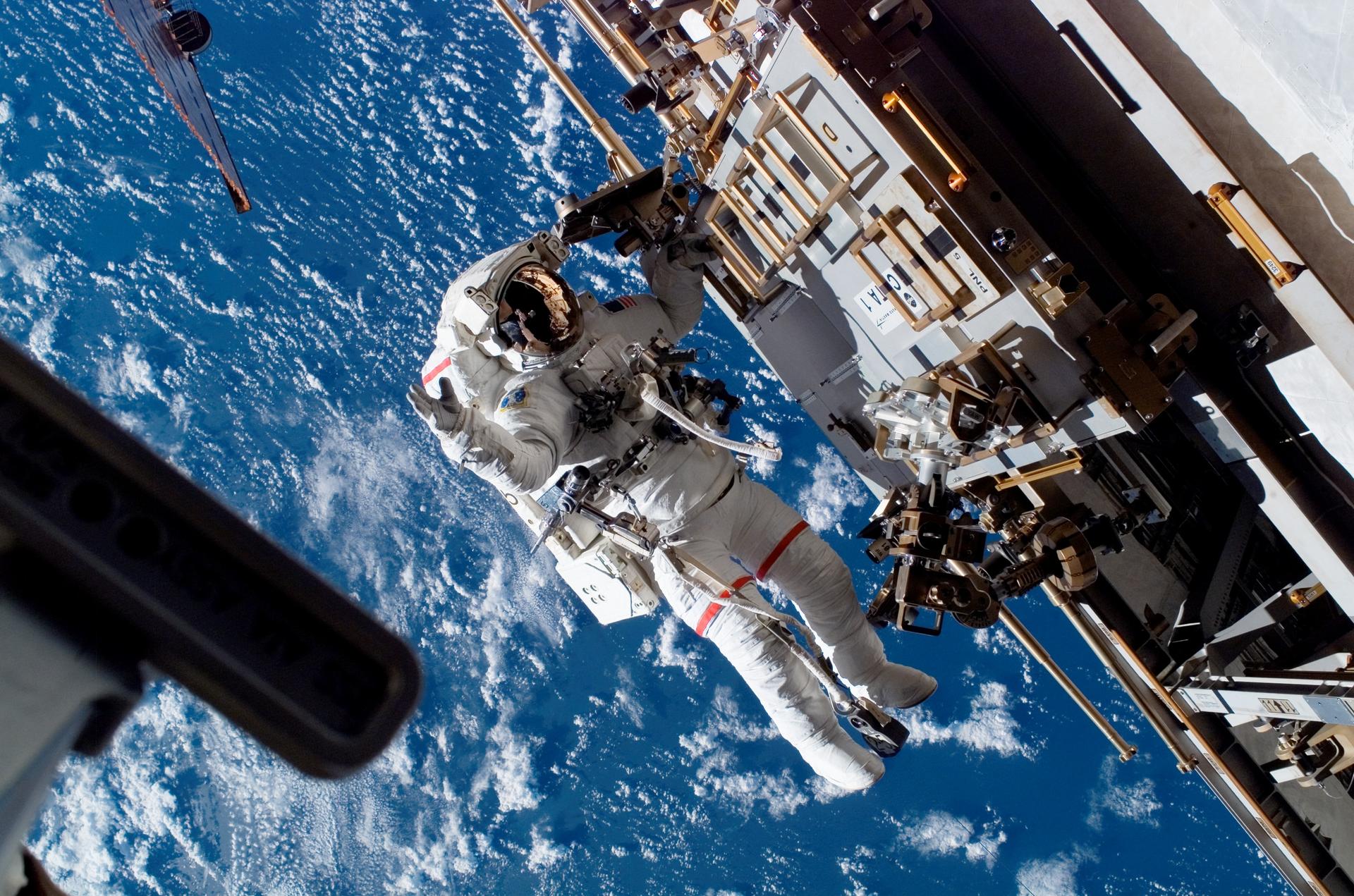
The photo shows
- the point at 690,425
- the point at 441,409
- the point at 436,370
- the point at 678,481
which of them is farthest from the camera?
the point at 678,481

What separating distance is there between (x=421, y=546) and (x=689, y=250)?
2801mm

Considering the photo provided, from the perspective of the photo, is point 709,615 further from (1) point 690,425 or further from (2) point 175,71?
(2) point 175,71

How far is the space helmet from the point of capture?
11.8 feet

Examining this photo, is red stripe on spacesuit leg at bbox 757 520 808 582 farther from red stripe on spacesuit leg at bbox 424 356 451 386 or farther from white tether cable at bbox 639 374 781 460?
red stripe on spacesuit leg at bbox 424 356 451 386

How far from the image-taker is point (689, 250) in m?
4.25

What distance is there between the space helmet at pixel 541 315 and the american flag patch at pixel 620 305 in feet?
1.55

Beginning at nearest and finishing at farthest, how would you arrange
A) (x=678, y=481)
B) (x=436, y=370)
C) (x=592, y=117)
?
(x=436, y=370) → (x=678, y=481) → (x=592, y=117)

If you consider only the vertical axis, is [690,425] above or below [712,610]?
above

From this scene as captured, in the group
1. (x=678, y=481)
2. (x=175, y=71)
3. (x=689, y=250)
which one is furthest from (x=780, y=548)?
(x=175, y=71)

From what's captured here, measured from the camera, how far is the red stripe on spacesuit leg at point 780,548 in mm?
4172

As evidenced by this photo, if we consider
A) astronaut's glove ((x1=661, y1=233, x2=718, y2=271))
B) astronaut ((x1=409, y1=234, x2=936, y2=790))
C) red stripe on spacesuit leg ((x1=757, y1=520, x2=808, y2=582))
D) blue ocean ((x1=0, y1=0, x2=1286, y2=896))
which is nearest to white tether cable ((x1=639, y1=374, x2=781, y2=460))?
astronaut ((x1=409, y1=234, x2=936, y2=790))

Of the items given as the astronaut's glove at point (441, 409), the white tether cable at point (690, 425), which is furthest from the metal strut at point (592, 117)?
the astronaut's glove at point (441, 409)

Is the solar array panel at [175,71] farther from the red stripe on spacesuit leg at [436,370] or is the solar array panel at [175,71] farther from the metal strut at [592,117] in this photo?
the metal strut at [592,117]

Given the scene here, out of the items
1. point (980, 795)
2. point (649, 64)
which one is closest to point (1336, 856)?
point (980, 795)
